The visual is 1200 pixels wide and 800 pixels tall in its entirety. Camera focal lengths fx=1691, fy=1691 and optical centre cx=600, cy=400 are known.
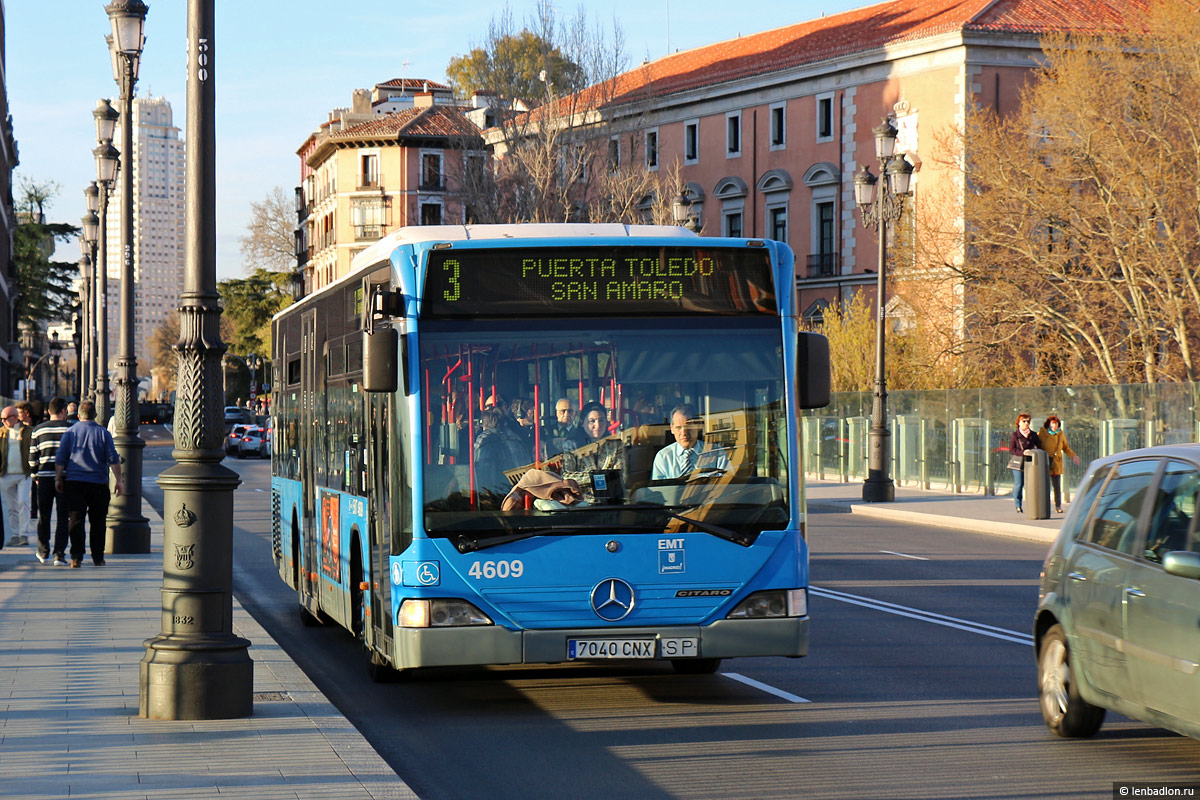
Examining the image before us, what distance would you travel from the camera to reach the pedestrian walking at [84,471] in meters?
18.4

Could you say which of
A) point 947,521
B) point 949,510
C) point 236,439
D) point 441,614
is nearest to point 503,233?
point 441,614

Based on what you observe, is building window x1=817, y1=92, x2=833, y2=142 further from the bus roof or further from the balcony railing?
the bus roof

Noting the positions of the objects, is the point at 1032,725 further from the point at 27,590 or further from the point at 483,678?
the point at 27,590

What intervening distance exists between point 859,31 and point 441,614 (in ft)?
194

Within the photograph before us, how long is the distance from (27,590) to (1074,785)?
38.2ft

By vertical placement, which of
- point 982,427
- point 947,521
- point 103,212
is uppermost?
point 103,212

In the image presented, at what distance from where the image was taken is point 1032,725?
9.34 meters

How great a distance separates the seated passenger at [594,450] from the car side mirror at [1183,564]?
10.7 feet

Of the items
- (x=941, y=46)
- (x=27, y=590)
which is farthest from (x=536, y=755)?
(x=941, y=46)

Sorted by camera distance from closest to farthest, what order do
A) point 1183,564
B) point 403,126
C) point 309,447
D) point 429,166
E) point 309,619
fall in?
point 1183,564 < point 309,447 < point 309,619 < point 403,126 < point 429,166

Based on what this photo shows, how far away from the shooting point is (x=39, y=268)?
340ft

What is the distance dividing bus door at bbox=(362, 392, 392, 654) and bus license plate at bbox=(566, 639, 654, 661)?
111 cm

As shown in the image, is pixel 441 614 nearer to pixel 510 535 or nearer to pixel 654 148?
pixel 510 535

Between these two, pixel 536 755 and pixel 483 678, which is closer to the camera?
pixel 536 755
